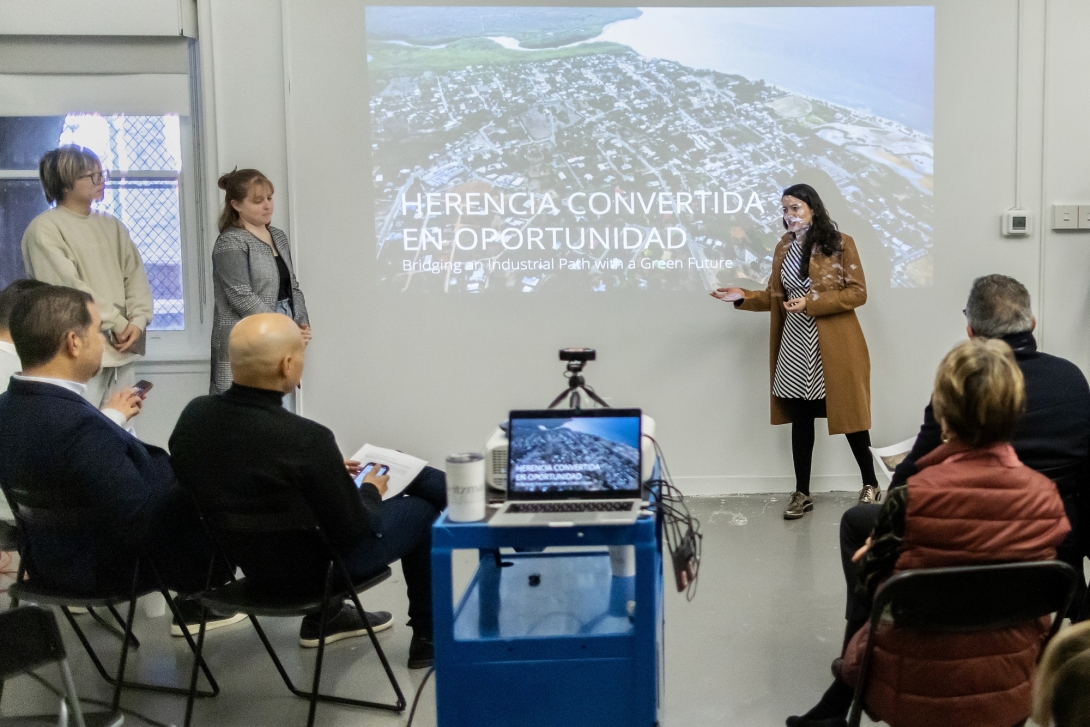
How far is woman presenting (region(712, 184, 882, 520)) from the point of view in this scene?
4.46 metres

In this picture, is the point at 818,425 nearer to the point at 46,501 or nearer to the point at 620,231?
the point at 620,231

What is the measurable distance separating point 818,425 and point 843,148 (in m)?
1.41

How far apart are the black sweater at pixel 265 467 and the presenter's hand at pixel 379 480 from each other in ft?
0.72

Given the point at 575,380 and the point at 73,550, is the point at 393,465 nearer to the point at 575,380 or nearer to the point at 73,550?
the point at 575,380

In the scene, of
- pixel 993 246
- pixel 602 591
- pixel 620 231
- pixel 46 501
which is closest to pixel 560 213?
pixel 620 231

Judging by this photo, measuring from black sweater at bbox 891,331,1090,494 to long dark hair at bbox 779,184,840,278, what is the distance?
2071mm

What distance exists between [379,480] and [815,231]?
2612 millimetres

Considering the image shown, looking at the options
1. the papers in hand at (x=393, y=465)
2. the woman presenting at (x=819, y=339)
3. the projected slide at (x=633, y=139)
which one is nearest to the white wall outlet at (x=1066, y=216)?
the projected slide at (x=633, y=139)

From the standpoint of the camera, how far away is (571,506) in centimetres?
229

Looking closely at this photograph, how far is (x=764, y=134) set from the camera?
4.84 meters

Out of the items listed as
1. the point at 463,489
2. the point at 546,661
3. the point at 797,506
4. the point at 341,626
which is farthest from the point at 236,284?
the point at 797,506

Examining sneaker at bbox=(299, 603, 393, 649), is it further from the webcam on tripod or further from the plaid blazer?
the plaid blazer

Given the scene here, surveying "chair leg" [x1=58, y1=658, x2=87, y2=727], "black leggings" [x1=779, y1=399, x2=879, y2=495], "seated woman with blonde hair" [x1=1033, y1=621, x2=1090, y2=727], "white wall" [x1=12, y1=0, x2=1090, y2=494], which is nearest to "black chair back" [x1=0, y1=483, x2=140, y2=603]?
"chair leg" [x1=58, y1=658, x2=87, y2=727]

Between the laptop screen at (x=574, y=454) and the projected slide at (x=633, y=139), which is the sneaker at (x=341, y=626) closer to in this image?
the laptop screen at (x=574, y=454)
